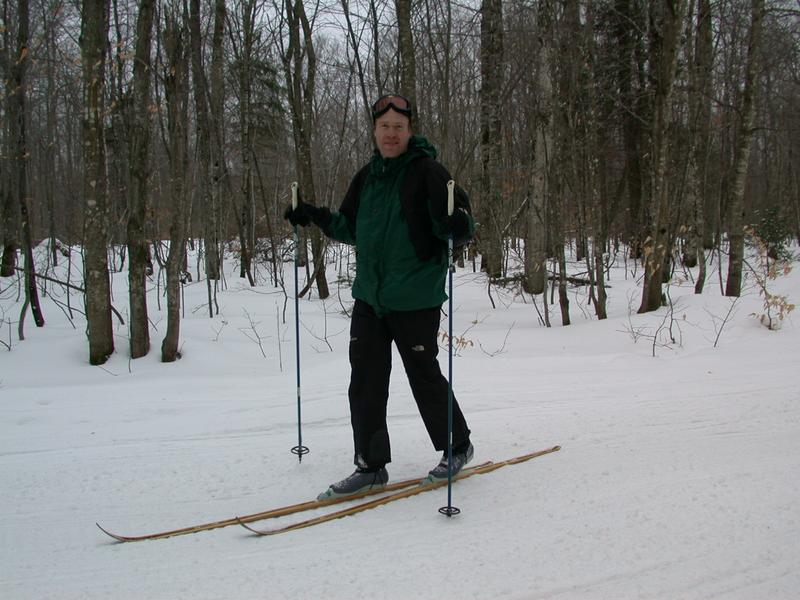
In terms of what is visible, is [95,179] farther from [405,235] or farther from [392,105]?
[405,235]

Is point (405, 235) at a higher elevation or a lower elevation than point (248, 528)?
higher

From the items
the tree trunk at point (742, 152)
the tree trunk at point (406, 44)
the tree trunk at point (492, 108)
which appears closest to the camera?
the tree trunk at point (406, 44)

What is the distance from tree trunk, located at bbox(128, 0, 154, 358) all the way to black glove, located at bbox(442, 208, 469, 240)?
4185mm

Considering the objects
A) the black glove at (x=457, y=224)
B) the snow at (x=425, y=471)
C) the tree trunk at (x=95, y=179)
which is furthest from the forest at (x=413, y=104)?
the black glove at (x=457, y=224)

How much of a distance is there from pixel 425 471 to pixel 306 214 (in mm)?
1540

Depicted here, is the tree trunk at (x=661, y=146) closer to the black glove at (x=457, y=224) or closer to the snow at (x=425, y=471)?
the snow at (x=425, y=471)

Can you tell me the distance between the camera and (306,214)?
2973mm

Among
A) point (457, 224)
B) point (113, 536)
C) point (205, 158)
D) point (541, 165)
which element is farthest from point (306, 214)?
point (205, 158)

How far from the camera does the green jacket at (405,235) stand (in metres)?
2.68

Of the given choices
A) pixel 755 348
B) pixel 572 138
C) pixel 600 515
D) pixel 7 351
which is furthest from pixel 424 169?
pixel 7 351

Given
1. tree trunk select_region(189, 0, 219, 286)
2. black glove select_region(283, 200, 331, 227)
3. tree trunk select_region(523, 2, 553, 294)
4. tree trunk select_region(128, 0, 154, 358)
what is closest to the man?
black glove select_region(283, 200, 331, 227)

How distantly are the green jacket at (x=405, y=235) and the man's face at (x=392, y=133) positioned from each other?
0.03m

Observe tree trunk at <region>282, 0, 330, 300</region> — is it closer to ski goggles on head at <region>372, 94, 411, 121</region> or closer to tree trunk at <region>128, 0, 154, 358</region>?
tree trunk at <region>128, 0, 154, 358</region>

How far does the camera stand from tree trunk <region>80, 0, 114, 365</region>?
210 inches
